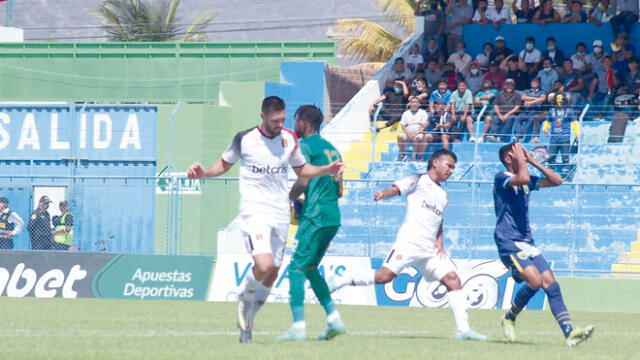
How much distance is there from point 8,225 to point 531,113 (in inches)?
420

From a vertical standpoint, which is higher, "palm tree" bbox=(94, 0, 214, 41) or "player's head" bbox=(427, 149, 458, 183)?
"palm tree" bbox=(94, 0, 214, 41)

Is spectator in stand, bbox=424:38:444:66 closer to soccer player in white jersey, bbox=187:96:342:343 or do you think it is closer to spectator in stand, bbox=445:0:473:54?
spectator in stand, bbox=445:0:473:54

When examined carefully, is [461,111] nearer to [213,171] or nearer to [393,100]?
[393,100]

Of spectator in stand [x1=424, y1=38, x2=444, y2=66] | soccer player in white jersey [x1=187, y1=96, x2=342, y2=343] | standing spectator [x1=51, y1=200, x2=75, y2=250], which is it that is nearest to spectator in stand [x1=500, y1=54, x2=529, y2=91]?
spectator in stand [x1=424, y1=38, x2=444, y2=66]

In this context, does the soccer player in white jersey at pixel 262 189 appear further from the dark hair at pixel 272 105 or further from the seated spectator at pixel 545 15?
the seated spectator at pixel 545 15

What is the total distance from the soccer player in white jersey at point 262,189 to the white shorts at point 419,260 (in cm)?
159

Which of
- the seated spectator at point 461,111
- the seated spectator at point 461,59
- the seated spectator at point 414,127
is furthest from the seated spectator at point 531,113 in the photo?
the seated spectator at point 461,59

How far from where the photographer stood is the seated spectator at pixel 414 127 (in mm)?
25234

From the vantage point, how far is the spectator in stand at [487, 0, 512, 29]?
93.7ft

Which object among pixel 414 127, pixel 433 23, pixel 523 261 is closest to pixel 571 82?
pixel 414 127

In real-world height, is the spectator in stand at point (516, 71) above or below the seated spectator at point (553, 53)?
below

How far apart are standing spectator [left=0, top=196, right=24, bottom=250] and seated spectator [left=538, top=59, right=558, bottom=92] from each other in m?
11.2

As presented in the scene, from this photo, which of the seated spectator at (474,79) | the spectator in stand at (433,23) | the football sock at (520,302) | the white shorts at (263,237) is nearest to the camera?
the white shorts at (263,237)

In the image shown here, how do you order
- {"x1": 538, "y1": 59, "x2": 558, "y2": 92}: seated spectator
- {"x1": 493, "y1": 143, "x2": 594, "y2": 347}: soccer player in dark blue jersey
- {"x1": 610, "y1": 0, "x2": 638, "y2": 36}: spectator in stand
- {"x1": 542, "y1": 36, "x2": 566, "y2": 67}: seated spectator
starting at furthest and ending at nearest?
{"x1": 610, "y1": 0, "x2": 638, "y2": 36}: spectator in stand < {"x1": 542, "y1": 36, "x2": 566, "y2": 67}: seated spectator < {"x1": 538, "y1": 59, "x2": 558, "y2": 92}: seated spectator < {"x1": 493, "y1": 143, "x2": 594, "y2": 347}: soccer player in dark blue jersey
